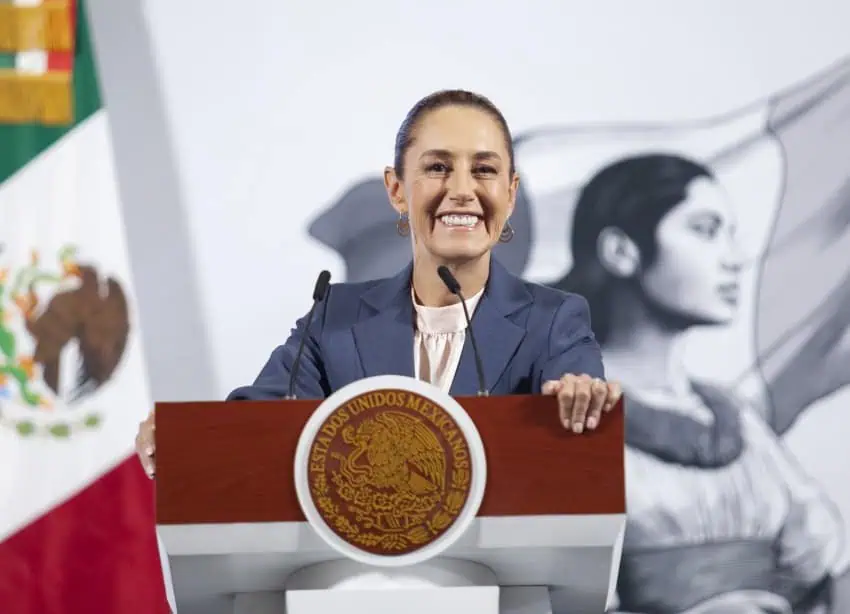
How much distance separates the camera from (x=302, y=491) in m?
1.62

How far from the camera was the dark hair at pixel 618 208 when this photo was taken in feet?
11.5

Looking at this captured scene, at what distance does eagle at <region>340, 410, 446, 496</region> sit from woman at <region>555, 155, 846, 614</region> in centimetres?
189

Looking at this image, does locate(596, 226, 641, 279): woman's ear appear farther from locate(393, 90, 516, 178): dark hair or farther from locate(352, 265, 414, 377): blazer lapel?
locate(352, 265, 414, 377): blazer lapel

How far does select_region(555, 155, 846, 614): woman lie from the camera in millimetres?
3385

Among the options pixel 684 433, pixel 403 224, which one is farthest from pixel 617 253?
pixel 403 224

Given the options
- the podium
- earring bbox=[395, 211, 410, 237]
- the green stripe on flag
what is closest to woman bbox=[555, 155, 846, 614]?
earring bbox=[395, 211, 410, 237]

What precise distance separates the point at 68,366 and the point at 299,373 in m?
1.43

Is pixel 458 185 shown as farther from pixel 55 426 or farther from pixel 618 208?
pixel 55 426

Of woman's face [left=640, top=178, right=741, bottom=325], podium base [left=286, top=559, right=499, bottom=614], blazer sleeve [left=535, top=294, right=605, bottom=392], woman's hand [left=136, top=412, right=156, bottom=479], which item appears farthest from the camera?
woman's face [left=640, top=178, right=741, bottom=325]

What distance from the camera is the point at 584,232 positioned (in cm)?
350

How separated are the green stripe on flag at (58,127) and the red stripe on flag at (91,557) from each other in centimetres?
97

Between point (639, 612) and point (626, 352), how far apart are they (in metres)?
0.73

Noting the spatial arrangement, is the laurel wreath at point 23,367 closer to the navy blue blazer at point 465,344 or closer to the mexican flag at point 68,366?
the mexican flag at point 68,366

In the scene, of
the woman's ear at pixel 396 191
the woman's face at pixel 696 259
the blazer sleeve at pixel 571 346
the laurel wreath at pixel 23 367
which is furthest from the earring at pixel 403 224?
the laurel wreath at pixel 23 367
